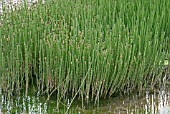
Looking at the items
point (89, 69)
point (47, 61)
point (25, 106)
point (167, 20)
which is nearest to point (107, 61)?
point (89, 69)

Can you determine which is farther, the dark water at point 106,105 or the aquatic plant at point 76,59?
the aquatic plant at point 76,59

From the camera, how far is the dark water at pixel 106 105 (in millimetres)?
3607

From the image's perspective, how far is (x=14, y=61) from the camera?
12.6 feet

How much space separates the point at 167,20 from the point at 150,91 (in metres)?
1.01

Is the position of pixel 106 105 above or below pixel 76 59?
below

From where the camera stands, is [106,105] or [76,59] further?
[106,105]

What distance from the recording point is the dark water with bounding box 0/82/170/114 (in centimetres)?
361

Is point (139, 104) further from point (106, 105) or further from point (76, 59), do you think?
point (76, 59)

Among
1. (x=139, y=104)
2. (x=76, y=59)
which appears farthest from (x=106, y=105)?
(x=76, y=59)

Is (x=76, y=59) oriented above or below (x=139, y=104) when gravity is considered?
above

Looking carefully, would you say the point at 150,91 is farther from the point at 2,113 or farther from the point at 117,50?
the point at 2,113

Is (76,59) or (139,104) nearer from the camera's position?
(76,59)

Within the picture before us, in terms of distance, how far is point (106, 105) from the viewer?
373 cm

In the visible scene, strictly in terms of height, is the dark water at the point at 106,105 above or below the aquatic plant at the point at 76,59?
below
